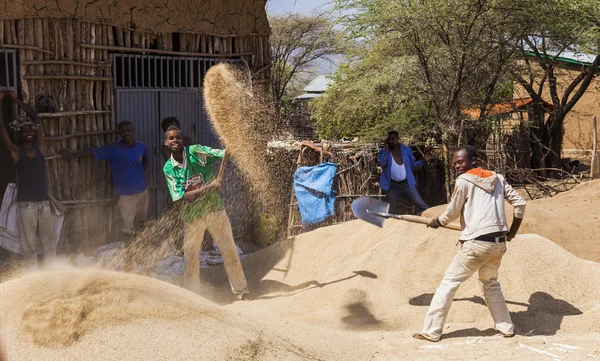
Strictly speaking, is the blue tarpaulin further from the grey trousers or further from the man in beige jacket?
the man in beige jacket

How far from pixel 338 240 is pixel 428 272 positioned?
5.12 feet

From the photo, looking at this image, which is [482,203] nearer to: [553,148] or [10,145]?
[10,145]

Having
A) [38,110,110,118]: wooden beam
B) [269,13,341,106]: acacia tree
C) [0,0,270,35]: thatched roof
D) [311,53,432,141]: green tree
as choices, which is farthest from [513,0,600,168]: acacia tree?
[269,13,341,106]: acacia tree

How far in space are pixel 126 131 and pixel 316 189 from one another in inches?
106

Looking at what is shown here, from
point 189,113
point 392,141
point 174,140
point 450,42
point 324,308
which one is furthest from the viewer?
point 450,42

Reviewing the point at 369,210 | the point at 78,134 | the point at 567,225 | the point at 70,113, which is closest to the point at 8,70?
the point at 70,113

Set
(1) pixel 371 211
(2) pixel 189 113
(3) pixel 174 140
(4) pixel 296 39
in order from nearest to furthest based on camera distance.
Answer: (1) pixel 371 211, (3) pixel 174 140, (2) pixel 189 113, (4) pixel 296 39

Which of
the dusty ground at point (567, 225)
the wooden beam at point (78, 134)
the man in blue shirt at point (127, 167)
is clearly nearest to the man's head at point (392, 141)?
the dusty ground at point (567, 225)

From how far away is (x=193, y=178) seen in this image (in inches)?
265

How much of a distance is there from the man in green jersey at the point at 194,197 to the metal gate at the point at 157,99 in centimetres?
205

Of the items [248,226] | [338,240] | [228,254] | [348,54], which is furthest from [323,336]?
[348,54]

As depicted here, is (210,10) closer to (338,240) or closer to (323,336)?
(338,240)

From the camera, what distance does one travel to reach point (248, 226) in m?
9.62

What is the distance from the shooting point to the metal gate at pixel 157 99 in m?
8.52
